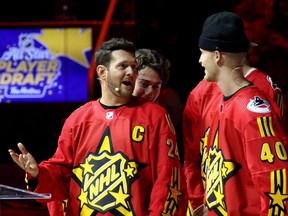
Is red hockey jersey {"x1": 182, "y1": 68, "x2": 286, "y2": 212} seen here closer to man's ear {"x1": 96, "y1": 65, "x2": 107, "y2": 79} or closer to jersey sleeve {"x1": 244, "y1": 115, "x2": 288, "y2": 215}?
man's ear {"x1": 96, "y1": 65, "x2": 107, "y2": 79}

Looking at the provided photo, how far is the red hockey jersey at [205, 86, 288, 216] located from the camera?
3025 millimetres

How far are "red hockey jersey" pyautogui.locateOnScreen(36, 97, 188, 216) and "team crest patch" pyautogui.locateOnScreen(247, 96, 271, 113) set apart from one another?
1.85 ft

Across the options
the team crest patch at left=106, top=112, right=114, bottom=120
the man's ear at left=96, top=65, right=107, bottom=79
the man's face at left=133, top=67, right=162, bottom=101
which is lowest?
the team crest patch at left=106, top=112, right=114, bottom=120

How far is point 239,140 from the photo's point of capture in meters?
3.19

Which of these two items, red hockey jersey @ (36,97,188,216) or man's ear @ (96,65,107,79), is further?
man's ear @ (96,65,107,79)

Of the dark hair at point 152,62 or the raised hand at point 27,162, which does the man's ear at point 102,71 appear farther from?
the raised hand at point 27,162

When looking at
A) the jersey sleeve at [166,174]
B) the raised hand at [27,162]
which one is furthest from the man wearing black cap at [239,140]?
the raised hand at [27,162]

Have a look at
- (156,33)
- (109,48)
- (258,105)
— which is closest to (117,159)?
(109,48)

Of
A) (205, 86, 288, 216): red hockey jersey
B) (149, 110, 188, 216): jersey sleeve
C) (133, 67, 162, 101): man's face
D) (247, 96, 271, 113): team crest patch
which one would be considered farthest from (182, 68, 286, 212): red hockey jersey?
(247, 96, 271, 113): team crest patch

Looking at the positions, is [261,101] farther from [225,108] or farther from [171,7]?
[171,7]

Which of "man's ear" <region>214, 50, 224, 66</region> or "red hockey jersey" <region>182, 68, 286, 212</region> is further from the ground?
Answer: "man's ear" <region>214, 50, 224, 66</region>

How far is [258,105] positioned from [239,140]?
159 mm

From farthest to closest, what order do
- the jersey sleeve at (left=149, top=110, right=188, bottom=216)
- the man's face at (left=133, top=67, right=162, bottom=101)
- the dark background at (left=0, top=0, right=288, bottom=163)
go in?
1. the dark background at (left=0, top=0, right=288, bottom=163)
2. the man's face at (left=133, top=67, right=162, bottom=101)
3. the jersey sleeve at (left=149, top=110, right=188, bottom=216)

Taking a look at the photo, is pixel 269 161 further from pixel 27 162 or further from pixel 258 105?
pixel 27 162
